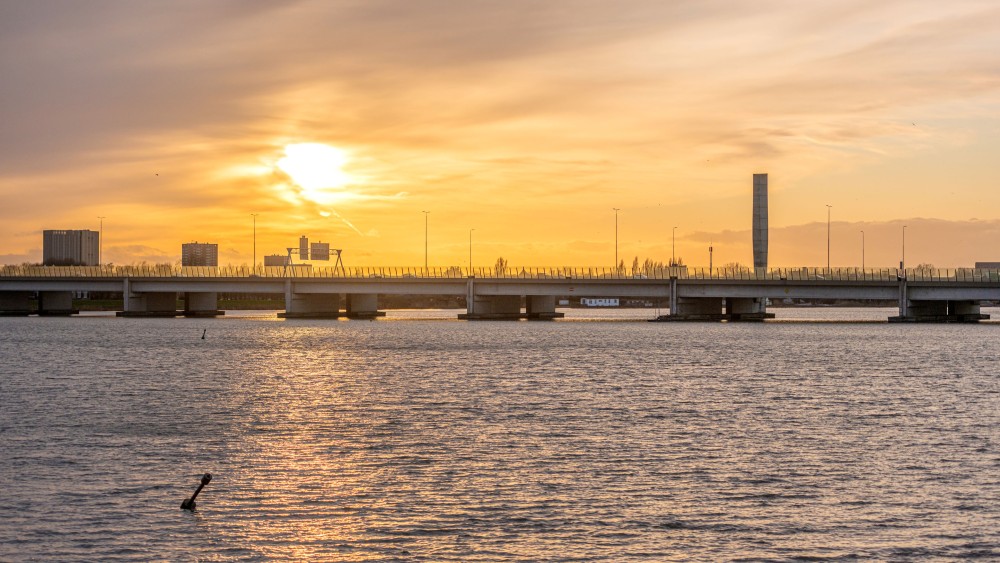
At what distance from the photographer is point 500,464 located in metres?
39.0

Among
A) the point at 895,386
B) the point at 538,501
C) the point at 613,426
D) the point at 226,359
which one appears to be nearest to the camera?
the point at 538,501

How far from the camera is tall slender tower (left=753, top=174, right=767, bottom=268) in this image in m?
179

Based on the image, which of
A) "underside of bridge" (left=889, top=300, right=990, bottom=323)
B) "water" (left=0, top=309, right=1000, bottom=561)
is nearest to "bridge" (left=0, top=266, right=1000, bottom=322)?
"underside of bridge" (left=889, top=300, right=990, bottom=323)

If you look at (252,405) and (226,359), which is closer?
(252,405)

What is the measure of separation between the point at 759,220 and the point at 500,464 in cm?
14681

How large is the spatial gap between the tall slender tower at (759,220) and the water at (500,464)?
9500 centimetres

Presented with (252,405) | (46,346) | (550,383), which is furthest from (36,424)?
(46,346)

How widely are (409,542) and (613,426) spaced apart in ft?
76.6

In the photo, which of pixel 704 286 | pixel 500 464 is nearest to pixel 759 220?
pixel 704 286

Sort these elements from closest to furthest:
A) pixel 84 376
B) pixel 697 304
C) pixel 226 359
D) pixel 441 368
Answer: pixel 84 376
pixel 441 368
pixel 226 359
pixel 697 304

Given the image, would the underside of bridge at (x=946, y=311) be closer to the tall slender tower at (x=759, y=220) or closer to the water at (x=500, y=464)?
the tall slender tower at (x=759, y=220)

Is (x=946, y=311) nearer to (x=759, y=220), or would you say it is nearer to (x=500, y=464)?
(x=759, y=220)

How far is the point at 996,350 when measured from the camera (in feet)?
375

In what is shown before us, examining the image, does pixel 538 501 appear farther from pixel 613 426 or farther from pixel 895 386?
pixel 895 386
